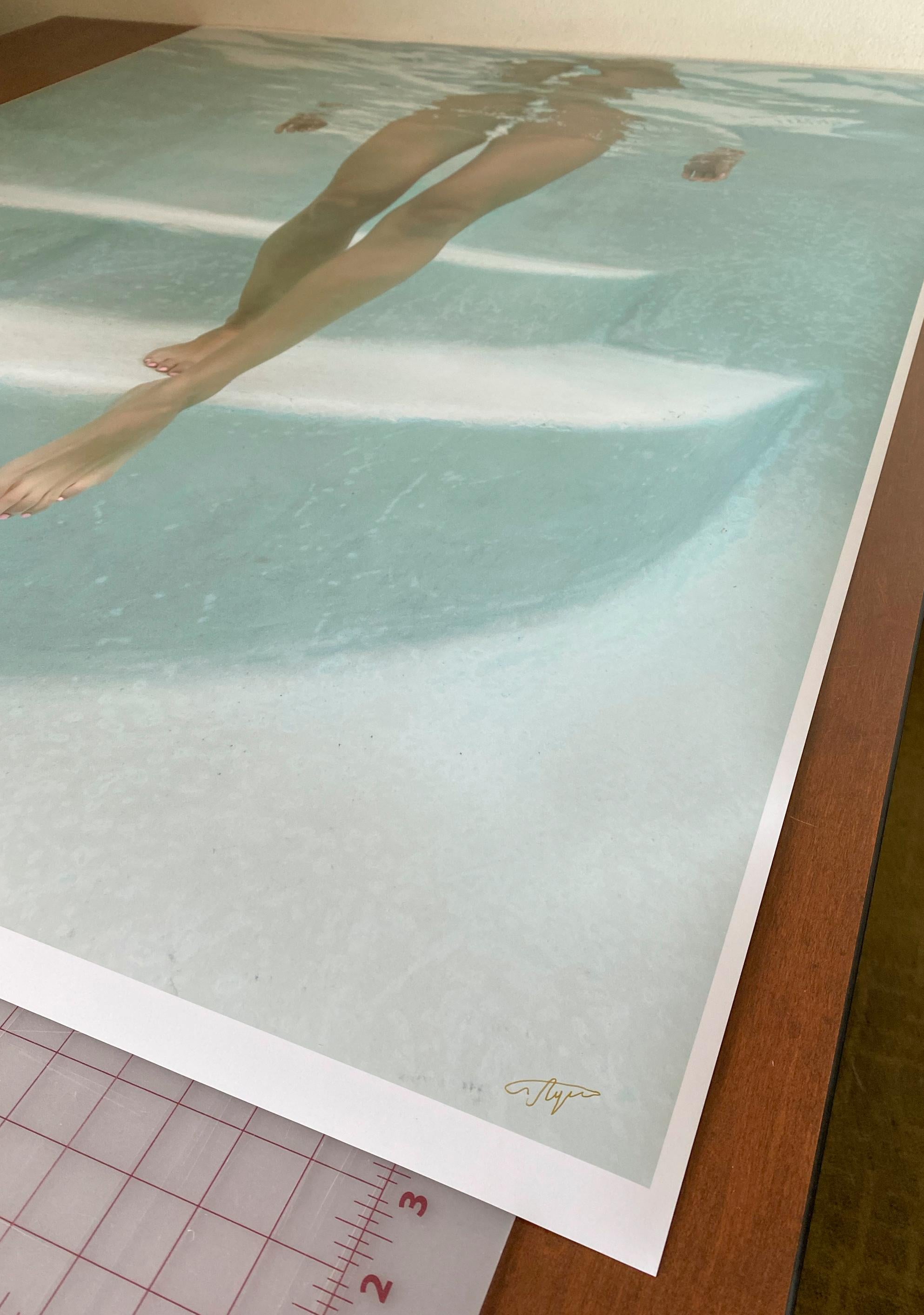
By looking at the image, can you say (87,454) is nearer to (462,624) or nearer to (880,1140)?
(462,624)

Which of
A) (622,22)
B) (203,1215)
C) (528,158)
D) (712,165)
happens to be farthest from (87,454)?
(622,22)

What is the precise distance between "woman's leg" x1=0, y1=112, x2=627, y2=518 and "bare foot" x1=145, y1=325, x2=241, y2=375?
1 centimetres

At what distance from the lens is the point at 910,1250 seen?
960 mm

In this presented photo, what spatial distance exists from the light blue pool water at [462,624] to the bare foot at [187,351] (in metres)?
0.06

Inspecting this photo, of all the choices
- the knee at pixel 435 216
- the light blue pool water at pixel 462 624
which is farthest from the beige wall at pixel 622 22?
the knee at pixel 435 216

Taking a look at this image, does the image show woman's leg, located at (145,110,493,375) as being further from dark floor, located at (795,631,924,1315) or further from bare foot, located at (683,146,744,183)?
dark floor, located at (795,631,924,1315)

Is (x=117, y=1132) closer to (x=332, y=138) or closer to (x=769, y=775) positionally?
(x=769, y=775)

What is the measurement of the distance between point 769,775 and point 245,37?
104 inches

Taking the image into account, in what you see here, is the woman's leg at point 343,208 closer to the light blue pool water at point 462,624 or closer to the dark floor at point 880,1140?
the light blue pool water at point 462,624

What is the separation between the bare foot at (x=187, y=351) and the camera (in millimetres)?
1371

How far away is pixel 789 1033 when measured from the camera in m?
0.71

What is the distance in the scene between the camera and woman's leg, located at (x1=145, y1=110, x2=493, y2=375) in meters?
1.44

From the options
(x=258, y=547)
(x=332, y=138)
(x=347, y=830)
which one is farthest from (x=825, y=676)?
(x=332, y=138)
